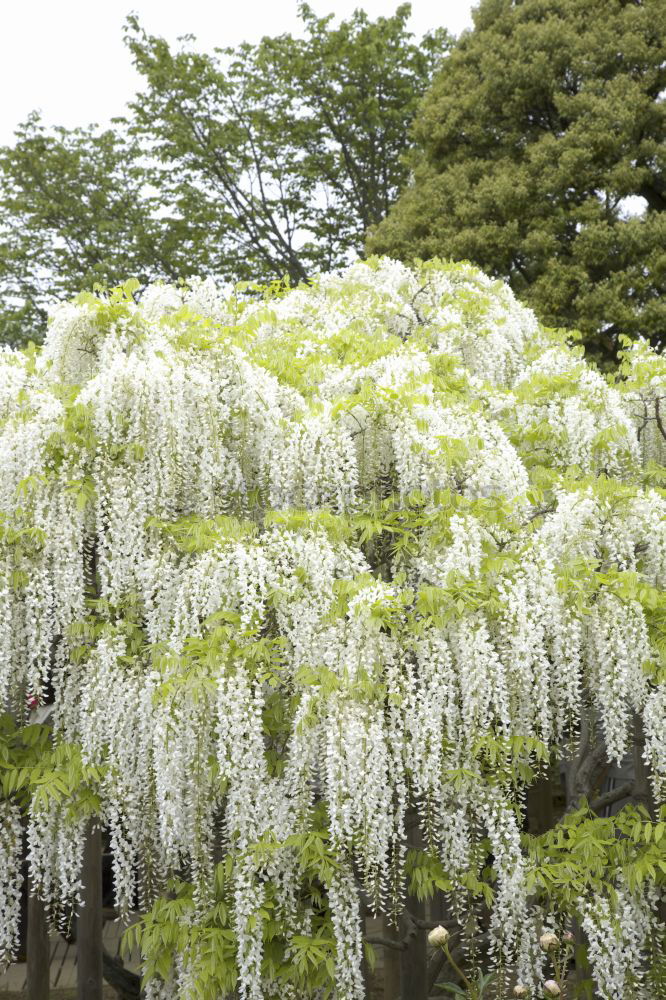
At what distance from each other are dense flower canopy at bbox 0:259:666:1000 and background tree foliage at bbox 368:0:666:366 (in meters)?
7.34

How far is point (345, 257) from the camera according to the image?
66.2 ft

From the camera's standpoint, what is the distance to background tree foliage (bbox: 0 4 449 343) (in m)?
18.4

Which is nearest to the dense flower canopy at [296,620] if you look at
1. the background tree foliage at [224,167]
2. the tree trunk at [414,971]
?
the tree trunk at [414,971]

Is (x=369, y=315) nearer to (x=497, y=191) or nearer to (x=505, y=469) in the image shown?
(x=505, y=469)

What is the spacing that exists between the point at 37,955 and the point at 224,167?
1476cm

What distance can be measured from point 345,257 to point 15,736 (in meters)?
15.7

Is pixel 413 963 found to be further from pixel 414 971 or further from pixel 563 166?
pixel 563 166

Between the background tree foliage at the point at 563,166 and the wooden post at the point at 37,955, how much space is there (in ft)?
30.0

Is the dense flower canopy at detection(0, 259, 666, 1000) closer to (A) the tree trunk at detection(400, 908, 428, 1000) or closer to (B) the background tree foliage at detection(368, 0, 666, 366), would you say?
(A) the tree trunk at detection(400, 908, 428, 1000)

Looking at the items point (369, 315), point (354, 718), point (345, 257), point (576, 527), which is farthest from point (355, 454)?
point (345, 257)

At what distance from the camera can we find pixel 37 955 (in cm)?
809

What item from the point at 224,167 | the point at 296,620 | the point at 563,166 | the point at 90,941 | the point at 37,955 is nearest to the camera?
the point at 296,620

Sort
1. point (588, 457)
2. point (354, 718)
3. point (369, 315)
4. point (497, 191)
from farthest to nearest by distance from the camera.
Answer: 1. point (497, 191)
2. point (369, 315)
3. point (588, 457)
4. point (354, 718)

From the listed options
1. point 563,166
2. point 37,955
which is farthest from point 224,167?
point 37,955
